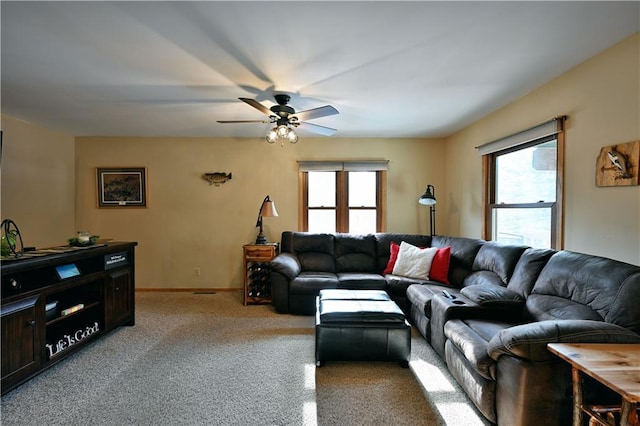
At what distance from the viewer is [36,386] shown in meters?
2.27

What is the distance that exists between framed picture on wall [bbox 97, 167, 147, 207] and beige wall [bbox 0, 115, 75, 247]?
45 cm

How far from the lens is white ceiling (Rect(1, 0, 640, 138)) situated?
1.77 metres

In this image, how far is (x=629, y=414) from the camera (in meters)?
1.22

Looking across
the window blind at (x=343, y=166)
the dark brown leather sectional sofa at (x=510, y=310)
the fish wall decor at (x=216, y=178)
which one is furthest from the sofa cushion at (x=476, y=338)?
the fish wall decor at (x=216, y=178)

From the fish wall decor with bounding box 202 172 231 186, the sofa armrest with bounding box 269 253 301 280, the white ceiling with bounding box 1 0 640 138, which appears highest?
the white ceiling with bounding box 1 0 640 138

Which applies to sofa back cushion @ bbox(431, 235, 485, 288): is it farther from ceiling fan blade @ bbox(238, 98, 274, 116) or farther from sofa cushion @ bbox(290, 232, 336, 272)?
ceiling fan blade @ bbox(238, 98, 274, 116)

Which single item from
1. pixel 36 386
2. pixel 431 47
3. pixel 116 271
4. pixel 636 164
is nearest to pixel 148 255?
pixel 116 271

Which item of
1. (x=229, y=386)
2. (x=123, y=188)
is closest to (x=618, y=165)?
(x=229, y=386)

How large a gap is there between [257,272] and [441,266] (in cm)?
248

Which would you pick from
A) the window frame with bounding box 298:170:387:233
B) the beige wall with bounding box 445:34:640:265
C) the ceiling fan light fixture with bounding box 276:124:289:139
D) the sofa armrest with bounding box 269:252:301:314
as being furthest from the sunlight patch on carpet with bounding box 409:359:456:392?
the window frame with bounding box 298:170:387:233

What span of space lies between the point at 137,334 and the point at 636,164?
4.51m

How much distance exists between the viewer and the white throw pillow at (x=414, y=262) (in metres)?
3.77

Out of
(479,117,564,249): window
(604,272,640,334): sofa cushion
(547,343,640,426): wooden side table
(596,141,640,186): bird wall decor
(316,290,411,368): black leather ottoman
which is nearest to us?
(547,343,640,426): wooden side table

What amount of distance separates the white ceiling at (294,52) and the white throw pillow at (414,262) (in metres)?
1.75
